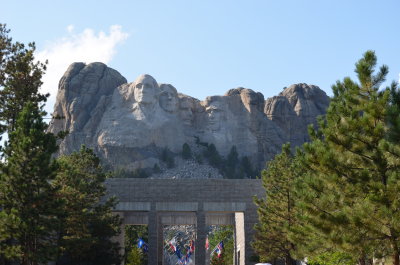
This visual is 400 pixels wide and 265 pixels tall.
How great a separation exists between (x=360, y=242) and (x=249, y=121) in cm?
9808

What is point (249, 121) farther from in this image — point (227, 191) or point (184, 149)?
point (227, 191)

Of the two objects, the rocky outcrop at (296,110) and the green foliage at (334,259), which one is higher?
the rocky outcrop at (296,110)

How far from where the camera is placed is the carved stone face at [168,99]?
109 metres

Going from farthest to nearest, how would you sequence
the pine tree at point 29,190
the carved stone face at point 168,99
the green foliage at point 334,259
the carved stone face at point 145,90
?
the carved stone face at point 168,99 → the carved stone face at point 145,90 → the pine tree at point 29,190 → the green foliage at point 334,259

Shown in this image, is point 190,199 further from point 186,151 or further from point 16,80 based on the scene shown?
point 186,151

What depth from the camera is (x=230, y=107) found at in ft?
371

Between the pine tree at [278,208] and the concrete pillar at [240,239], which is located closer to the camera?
the pine tree at [278,208]

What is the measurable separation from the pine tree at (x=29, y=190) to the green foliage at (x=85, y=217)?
15.4 ft

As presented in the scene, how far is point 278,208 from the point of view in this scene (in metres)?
28.4

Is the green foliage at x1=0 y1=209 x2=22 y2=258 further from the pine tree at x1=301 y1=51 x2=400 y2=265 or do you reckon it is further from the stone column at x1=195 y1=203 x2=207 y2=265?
the stone column at x1=195 y1=203 x2=207 y2=265

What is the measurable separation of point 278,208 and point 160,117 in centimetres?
7944

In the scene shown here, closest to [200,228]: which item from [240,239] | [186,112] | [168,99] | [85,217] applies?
[240,239]

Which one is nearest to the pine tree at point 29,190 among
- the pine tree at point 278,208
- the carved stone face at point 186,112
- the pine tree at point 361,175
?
the pine tree at point 361,175

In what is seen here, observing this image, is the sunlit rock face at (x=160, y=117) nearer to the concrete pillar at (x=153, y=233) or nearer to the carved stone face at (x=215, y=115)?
the carved stone face at (x=215, y=115)
